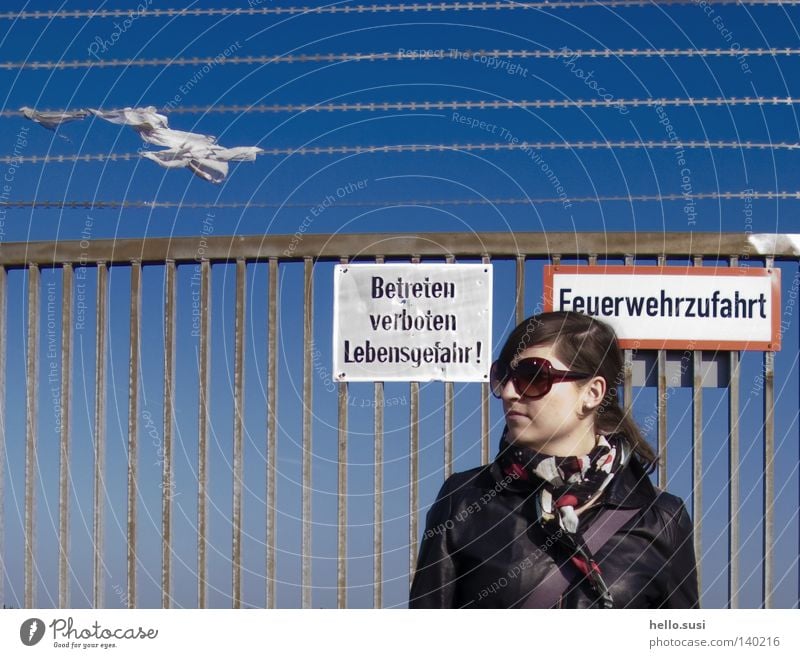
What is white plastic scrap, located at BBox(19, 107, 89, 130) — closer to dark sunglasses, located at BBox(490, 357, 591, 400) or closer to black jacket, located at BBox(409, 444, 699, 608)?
dark sunglasses, located at BBox(490, 357, 591, 400)

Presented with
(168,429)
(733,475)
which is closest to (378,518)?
(168,429)

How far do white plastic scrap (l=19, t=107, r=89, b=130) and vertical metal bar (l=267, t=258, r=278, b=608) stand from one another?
3.79 feet

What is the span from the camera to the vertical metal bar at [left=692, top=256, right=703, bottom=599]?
5.74 meters

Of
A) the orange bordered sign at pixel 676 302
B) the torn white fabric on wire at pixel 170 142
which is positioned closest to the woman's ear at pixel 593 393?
the orange bordered sign at pixel 676 302

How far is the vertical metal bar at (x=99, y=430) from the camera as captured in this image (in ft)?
19.9

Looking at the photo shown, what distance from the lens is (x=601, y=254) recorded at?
5.77m

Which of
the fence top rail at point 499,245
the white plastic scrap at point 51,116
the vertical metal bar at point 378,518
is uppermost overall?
the white plastic scrap at point 51,116

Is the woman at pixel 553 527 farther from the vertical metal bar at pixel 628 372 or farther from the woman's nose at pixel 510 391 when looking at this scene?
the vertical metal bar at pixel 628 372

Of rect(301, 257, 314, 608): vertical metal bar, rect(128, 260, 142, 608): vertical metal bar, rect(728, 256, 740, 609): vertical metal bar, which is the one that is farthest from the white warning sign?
rect(728, 256, 740, 609): vertical metal bar

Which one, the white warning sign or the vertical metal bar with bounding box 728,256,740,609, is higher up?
the white warning sign

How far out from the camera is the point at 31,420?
6164mm

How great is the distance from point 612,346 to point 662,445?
156 centimetres

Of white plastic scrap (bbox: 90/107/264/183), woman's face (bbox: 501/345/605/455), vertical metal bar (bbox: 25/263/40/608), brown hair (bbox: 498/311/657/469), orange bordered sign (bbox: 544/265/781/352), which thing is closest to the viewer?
woman's face (bbox: 501/345/605/455)

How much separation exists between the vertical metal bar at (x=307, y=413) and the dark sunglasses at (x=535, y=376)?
1.79m
